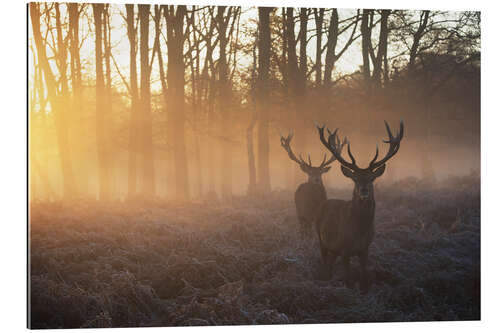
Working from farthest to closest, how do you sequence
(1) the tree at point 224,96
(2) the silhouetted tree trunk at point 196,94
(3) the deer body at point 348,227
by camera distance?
(2) the silhouetted tree trunk at point 196,94
(1) the tree at point 224,96
(3) the deer body at point 348,227

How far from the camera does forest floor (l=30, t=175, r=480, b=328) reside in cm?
548

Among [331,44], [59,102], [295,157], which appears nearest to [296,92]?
[331,44]

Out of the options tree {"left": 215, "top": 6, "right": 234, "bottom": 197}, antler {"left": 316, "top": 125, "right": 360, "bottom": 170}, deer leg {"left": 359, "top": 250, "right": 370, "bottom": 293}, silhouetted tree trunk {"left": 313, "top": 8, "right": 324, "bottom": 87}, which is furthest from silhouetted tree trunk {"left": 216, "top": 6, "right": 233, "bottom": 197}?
deer leg {"left": 359, "top": 250, "right": 370, "bottom": 293}

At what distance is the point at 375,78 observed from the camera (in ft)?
24.1

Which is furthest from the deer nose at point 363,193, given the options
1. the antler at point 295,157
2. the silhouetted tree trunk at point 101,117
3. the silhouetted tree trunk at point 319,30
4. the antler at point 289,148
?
the silhouetted tree trunk at point 101,117

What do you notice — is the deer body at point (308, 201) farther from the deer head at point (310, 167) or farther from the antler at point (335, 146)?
the antler at point (335, 146)

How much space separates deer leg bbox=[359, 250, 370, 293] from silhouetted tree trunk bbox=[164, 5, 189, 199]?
263 cm

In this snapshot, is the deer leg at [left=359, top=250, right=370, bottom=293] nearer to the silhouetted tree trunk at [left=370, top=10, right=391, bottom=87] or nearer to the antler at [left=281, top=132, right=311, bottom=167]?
the antler at [left=281, top=132, right=311, bottom=167]

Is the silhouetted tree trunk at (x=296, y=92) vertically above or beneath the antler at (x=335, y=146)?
above

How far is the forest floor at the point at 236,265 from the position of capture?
5.48 m

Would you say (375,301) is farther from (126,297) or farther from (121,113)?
(121,113)

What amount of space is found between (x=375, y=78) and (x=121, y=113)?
11.6 ft

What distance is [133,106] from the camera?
749 centimetres

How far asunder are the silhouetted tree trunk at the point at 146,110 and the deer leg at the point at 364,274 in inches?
114
